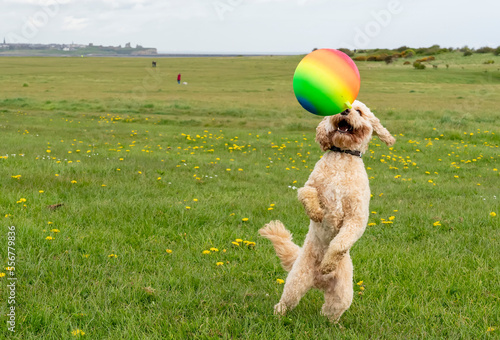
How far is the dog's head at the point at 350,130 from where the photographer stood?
373 centimetres

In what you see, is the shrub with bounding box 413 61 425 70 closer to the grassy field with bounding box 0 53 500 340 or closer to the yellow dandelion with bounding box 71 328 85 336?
the grassy field with bounding box 0 53 500 340

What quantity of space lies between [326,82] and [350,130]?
0.51 metres

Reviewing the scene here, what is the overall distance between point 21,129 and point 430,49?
311ft

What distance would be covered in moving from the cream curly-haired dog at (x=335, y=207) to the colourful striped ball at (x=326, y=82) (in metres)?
0.22

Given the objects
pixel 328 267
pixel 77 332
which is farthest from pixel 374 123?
pixel 77 332

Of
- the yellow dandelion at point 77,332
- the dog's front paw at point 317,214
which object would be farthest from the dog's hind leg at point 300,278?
the yellow dandelion at point 77,332

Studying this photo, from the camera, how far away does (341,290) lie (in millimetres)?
3963

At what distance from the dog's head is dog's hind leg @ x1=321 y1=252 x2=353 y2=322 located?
105 cm

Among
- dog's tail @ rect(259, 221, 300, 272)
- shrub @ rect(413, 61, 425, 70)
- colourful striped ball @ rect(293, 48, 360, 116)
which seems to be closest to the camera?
colourful striped ball @ rect(293, 48, 360, 116)

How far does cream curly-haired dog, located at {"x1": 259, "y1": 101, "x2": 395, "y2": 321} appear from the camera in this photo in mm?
3707

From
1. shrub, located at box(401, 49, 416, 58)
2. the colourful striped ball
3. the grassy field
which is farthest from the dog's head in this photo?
shrub, located at box(401, 49, 416, 58)

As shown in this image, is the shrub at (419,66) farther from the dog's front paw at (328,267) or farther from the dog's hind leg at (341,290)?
the dog's front paw at (328,267)

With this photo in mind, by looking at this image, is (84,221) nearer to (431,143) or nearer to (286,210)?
(286,210)

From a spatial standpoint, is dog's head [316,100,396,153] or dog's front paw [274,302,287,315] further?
dog's front paw [274,302,287,315]
